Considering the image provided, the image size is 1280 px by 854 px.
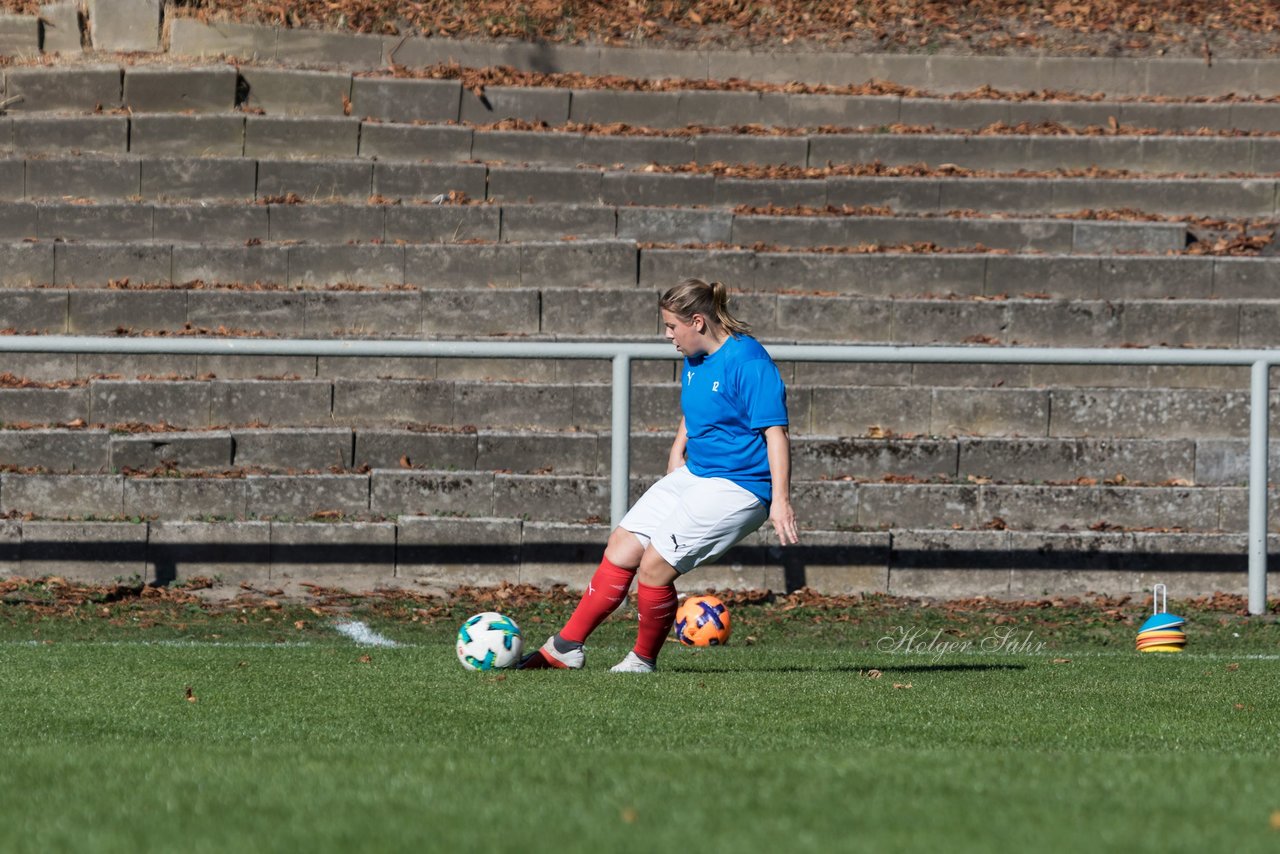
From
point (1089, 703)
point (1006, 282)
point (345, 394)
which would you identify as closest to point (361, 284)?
point (345, 394)

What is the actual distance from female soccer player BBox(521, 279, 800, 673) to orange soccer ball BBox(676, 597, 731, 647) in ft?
4.86

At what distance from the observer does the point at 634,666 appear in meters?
7.27

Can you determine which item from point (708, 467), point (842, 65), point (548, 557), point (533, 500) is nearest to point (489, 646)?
point (708, 467)

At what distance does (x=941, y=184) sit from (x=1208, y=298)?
2.55 m

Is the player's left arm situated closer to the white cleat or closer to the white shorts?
the white shorts

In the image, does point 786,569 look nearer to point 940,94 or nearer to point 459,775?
point 459,775

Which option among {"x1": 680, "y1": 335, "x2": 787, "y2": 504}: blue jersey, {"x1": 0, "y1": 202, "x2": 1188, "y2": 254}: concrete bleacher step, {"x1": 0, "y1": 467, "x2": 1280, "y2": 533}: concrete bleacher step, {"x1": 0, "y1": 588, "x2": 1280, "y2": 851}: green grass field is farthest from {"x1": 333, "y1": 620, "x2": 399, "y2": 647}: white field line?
{"x1": 0, "y1": 202, "x2": 1188, "y2": 254}: concrete bleacher step

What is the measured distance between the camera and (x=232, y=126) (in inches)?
566

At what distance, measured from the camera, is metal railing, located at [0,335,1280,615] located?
32.3ft

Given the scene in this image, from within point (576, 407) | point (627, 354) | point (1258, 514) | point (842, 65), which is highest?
point (842, 65)

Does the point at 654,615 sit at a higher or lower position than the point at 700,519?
lower

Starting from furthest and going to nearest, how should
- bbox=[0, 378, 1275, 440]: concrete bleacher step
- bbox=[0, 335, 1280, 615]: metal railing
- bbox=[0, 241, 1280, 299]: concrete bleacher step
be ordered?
bbox=[0, 241, 1280, 299]: concrete bleacher step
bbox=[0, 378, 1275, 440]: concrete bleacher step
bbox=[0, 335, 1280, 615]: metal railing

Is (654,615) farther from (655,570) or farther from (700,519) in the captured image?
(700,519)

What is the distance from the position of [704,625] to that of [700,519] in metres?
1.89
